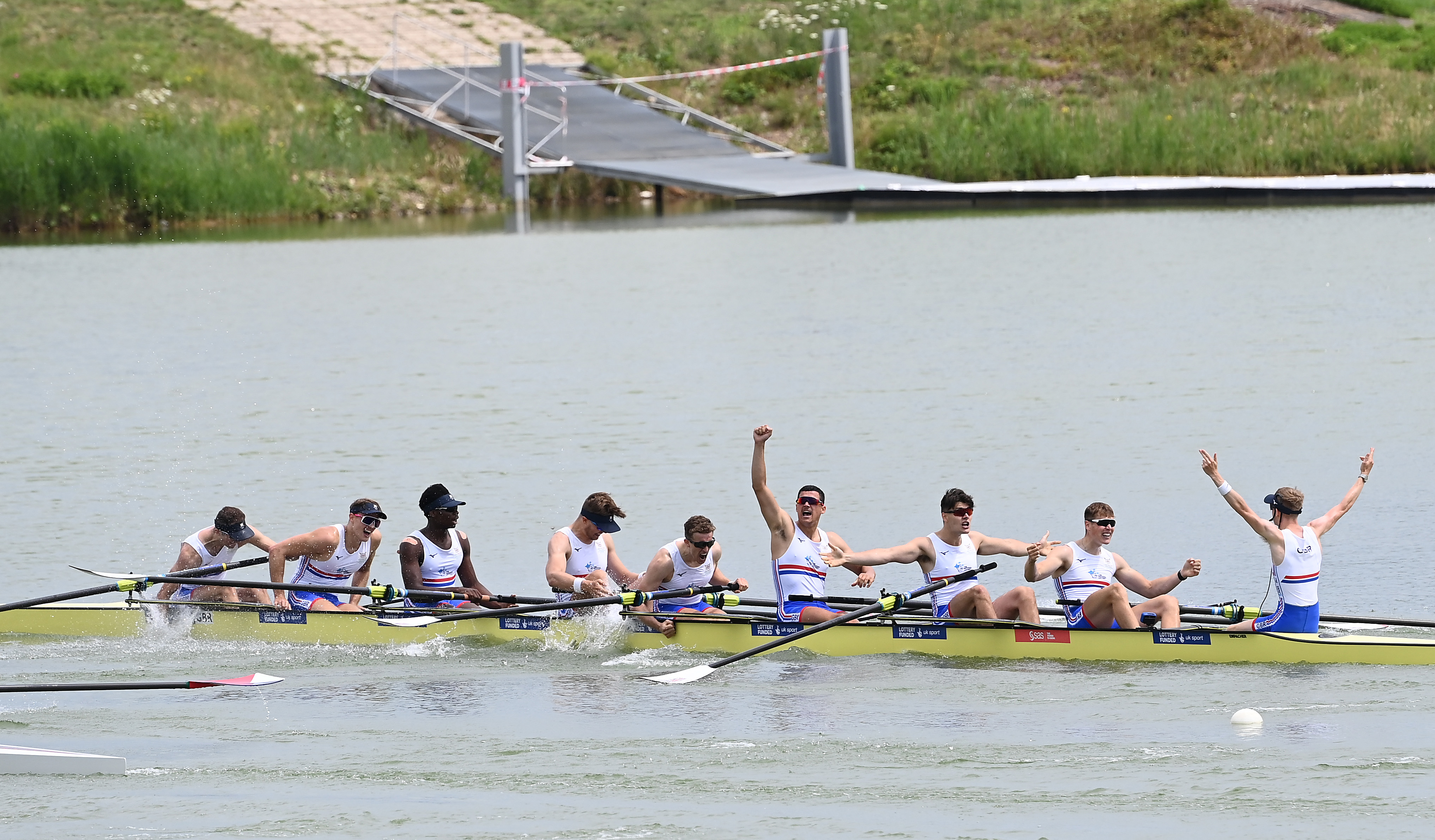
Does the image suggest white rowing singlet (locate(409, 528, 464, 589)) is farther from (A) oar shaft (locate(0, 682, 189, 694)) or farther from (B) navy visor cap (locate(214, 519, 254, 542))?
(A) oar shaft (locate(0, 682, 189, 694))

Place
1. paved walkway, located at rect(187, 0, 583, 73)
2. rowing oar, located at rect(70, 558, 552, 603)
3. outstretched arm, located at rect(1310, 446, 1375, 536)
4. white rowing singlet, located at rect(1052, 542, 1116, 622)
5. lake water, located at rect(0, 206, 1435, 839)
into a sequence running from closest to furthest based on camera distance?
lake water, located at rect(0, 206, 1435, 839) → outstretched arm, located at rect(1310, 446, 1375, 536) → white rowing singlet, located at rect(1052, 542, 1116, 622) → rowing oar, located at rect(70, 558, 552, 603) → paved walkway, located at rect(187, 0, 583, 73)

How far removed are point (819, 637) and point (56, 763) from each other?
5.13 metres

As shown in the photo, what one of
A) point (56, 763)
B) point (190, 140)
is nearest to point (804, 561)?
point (56, 763)

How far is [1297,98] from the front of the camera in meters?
41.4

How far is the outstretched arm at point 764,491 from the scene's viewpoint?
523 inches

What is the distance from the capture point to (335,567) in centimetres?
1502

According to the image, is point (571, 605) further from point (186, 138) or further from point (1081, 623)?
point (186, 138)

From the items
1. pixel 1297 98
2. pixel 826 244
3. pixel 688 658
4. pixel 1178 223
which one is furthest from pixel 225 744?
pixel 1297 98

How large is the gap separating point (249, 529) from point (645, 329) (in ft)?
45.9

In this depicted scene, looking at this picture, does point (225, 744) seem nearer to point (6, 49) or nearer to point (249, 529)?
point (249, 529)

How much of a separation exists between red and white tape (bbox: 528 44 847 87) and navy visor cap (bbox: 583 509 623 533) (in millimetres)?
25115

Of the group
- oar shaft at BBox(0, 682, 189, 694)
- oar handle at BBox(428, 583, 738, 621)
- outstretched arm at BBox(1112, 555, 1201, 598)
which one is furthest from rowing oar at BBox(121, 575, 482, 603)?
outstretched arm at BBox(1112, 555, 1201, 598)

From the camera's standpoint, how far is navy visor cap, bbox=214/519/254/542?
15.1 metres

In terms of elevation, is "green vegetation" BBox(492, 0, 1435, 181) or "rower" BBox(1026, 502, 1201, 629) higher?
"green vegetation" BBox(492, 0, 1435, 181)
